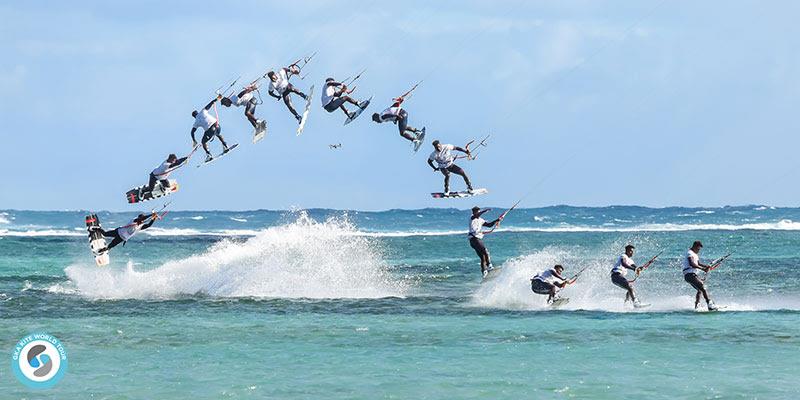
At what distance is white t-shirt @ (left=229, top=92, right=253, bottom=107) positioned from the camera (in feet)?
103

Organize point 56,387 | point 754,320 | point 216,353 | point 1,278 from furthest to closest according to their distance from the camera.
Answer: point 1,278 < point 754,320 < point 216,353 < point 56,387

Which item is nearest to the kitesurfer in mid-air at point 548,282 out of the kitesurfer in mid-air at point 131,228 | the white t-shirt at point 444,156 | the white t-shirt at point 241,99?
the white t-shirt at point 444,156

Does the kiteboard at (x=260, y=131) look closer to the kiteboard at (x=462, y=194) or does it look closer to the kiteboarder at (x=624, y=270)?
the kiteboard at (x=462, y=194)

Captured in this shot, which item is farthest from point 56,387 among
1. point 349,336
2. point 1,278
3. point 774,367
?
point 1,278

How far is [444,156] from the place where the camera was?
102ft

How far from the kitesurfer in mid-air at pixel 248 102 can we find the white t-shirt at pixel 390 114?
3703 mm

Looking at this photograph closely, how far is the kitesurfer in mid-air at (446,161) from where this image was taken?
3103cm

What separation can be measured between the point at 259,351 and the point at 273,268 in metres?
15.1

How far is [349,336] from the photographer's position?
89.4 ft

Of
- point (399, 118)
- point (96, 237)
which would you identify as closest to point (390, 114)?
point (399, 118)

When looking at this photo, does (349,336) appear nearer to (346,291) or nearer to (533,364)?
(533,364)

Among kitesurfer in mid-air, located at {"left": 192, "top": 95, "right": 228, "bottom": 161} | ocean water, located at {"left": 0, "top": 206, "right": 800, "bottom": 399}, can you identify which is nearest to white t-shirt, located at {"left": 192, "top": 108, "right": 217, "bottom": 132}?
kitesurfer in mid-air, located at {"left": 192, "top": 95, "right": 228, "bottom": 161}

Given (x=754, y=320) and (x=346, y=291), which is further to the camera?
(x=346, y=291)

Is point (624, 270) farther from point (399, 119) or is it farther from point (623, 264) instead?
point (399, 119)
